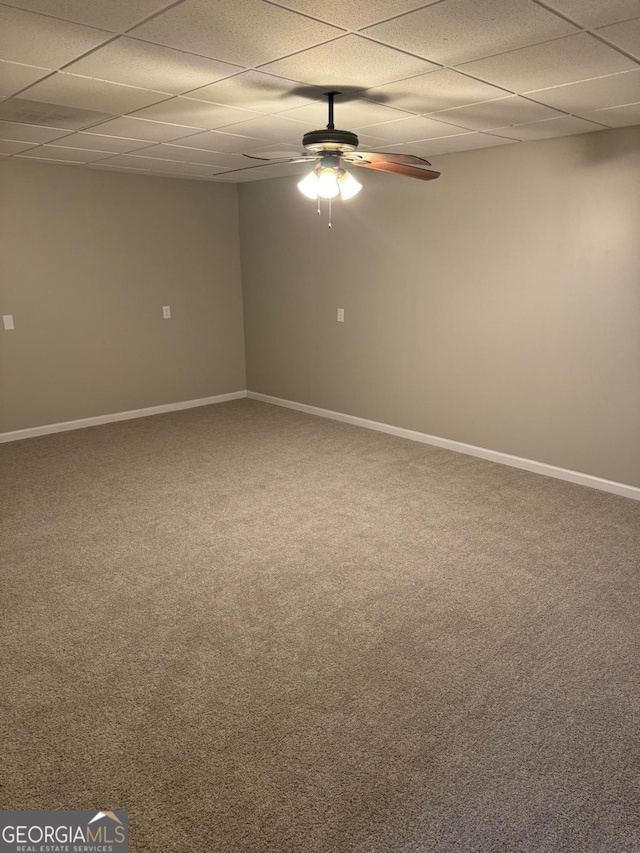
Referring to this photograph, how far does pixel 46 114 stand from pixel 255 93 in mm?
1262

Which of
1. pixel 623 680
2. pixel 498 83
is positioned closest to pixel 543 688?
pixel 623 680

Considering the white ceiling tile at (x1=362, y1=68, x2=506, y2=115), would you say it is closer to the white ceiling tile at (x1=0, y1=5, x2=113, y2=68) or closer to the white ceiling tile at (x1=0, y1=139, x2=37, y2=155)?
the white ceiling tile at (x1=0, y1=5, x2=113, y2=68)

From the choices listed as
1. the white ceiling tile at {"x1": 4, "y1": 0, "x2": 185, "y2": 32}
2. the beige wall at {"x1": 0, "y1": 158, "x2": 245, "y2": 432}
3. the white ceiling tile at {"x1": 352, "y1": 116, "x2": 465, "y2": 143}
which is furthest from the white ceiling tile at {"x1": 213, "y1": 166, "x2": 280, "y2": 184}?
the white ceiling tile at {"x1": 4, "y1": 0, "x2": 185, "y2": 32}

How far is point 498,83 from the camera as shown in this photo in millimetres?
2746

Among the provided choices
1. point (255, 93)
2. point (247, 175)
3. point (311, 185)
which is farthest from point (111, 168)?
point (255, 93)

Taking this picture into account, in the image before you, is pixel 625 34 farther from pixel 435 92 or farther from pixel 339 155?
pixel 339 155

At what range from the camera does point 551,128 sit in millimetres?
3701

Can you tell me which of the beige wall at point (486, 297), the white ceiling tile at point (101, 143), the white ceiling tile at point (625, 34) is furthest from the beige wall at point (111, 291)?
the white ceiling tile at point (625, 34)

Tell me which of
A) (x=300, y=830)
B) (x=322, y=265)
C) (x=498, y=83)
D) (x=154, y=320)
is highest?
(x=498, y=83)

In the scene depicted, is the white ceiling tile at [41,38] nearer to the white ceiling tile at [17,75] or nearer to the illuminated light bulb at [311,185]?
the white ceiling tile at [17,75]

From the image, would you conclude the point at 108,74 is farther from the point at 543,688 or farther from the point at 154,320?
the point at 154,320

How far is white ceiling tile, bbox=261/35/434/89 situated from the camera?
2.29 meters

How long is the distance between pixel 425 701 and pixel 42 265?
15.8ft

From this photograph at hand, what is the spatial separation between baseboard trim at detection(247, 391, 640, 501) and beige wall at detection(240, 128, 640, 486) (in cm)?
6
